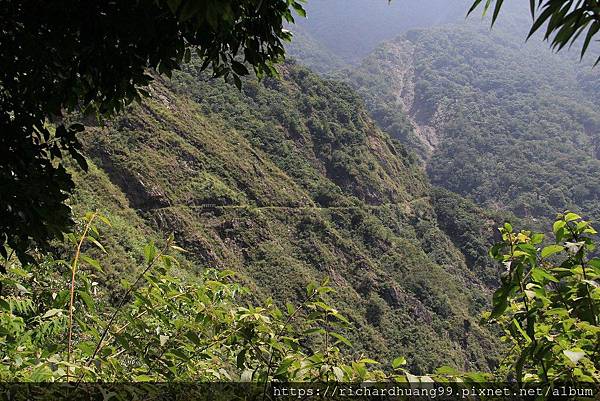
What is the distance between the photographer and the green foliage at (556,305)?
50.7 inches

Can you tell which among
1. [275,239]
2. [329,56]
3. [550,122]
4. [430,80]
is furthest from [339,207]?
[329,56]

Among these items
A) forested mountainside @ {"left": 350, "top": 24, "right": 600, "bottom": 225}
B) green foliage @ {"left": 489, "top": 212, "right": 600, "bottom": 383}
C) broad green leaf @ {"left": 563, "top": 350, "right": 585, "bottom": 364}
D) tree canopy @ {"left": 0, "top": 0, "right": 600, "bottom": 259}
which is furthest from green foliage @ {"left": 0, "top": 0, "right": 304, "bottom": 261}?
forested mountainside @ {"left": 350, "top": 24, "right": 600, "bottom": 225}

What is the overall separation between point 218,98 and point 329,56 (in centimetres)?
13136

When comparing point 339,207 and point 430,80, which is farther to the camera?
point 430,80

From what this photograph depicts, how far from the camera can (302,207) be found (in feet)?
150

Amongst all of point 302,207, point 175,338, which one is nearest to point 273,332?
point 175,338

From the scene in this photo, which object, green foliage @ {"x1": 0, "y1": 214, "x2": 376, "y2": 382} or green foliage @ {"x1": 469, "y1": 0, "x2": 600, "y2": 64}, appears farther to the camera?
green foliage @ {"x1": 0, "y1": 214, "x2": 376, "y2": 382}

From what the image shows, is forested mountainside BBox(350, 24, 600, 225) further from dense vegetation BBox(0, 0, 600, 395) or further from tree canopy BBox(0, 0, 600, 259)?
tree canopy BBox(0, 0, 600, 259)

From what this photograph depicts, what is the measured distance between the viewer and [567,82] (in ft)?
460

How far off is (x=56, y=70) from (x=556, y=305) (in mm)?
1927

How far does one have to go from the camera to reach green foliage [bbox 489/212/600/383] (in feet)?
4.22

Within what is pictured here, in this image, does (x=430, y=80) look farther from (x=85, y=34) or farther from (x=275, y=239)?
(x=85, y=34)

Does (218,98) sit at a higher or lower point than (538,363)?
lower

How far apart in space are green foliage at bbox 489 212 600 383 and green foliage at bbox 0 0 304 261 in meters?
1.18
